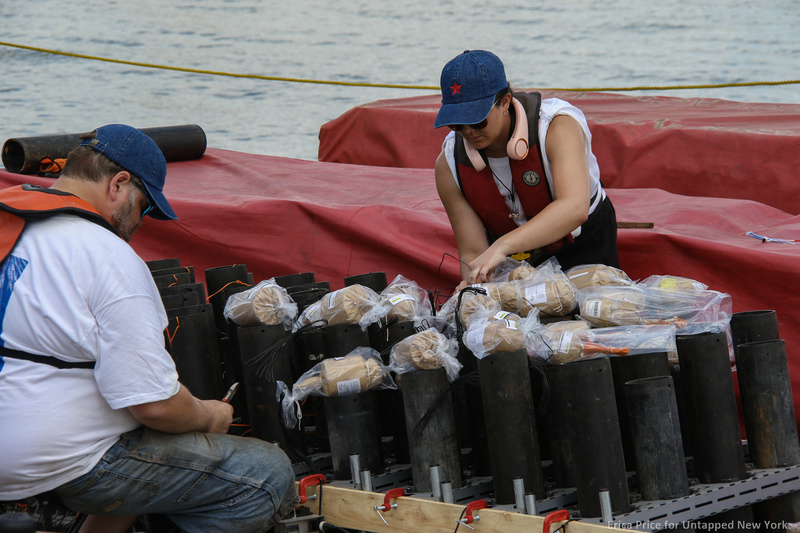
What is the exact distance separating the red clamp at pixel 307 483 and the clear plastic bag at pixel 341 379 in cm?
17

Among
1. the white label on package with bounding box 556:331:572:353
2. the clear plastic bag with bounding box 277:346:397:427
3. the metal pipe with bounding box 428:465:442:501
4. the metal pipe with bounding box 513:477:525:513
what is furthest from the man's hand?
the white label on package with bounding box 556:331:572:353

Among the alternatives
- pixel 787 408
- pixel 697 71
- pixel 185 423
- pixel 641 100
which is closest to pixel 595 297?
pixel 787 408

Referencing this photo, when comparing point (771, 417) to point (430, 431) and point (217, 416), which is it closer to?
point (430, 431)

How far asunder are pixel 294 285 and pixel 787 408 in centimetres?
167

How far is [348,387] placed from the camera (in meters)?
2.33

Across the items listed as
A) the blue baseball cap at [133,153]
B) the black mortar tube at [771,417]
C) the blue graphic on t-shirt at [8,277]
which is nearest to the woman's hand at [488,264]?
the black mortar tube at [771,417]

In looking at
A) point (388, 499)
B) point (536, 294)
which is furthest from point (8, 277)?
point (536, 294)

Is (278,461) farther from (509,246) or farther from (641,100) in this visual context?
(641,100)

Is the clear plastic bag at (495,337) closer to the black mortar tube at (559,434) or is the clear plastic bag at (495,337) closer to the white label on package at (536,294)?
the black mortar tube at (559,434)

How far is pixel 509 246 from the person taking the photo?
106 inches

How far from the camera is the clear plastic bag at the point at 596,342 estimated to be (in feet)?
7.20

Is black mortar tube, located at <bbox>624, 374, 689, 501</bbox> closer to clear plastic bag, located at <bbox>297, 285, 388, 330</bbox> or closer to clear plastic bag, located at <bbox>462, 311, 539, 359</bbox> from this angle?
clear plastic bag, located at <bbox>462, 311, 539, 359</bbox>

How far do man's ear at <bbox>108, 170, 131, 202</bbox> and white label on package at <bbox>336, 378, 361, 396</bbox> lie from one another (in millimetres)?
762

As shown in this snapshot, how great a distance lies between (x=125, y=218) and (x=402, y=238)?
1.69 metres
